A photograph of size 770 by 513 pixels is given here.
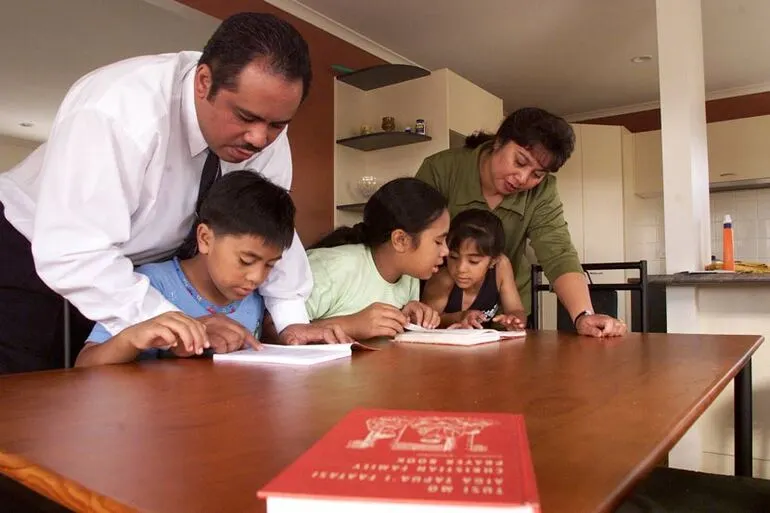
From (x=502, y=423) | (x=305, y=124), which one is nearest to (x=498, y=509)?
(x=502, y=423)

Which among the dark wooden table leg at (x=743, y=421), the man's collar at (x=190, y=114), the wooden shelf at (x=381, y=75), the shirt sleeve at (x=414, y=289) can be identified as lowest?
the dark wooden table leg at (x=743, y=421)

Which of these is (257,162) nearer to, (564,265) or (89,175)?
(89,175)

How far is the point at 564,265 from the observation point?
191cm

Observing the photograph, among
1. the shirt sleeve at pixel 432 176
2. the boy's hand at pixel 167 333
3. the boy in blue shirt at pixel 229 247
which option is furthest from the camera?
the shirt sleeve at pixel 432 176

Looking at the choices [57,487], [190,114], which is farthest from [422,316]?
[57,487]

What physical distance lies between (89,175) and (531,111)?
1.22 metres

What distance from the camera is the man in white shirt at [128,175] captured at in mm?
1000

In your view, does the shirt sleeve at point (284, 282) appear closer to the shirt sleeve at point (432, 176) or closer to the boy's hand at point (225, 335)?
the boy's hand at point (225, 335)

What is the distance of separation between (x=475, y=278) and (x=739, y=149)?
377 cm

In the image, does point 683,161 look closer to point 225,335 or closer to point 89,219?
point 225,335

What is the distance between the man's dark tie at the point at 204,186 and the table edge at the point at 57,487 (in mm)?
854

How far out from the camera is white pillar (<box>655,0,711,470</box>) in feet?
7.53

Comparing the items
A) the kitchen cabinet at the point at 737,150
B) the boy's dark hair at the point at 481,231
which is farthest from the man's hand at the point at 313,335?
the kitchen cabinet at the point at 737,150

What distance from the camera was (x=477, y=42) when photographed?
411 cm
